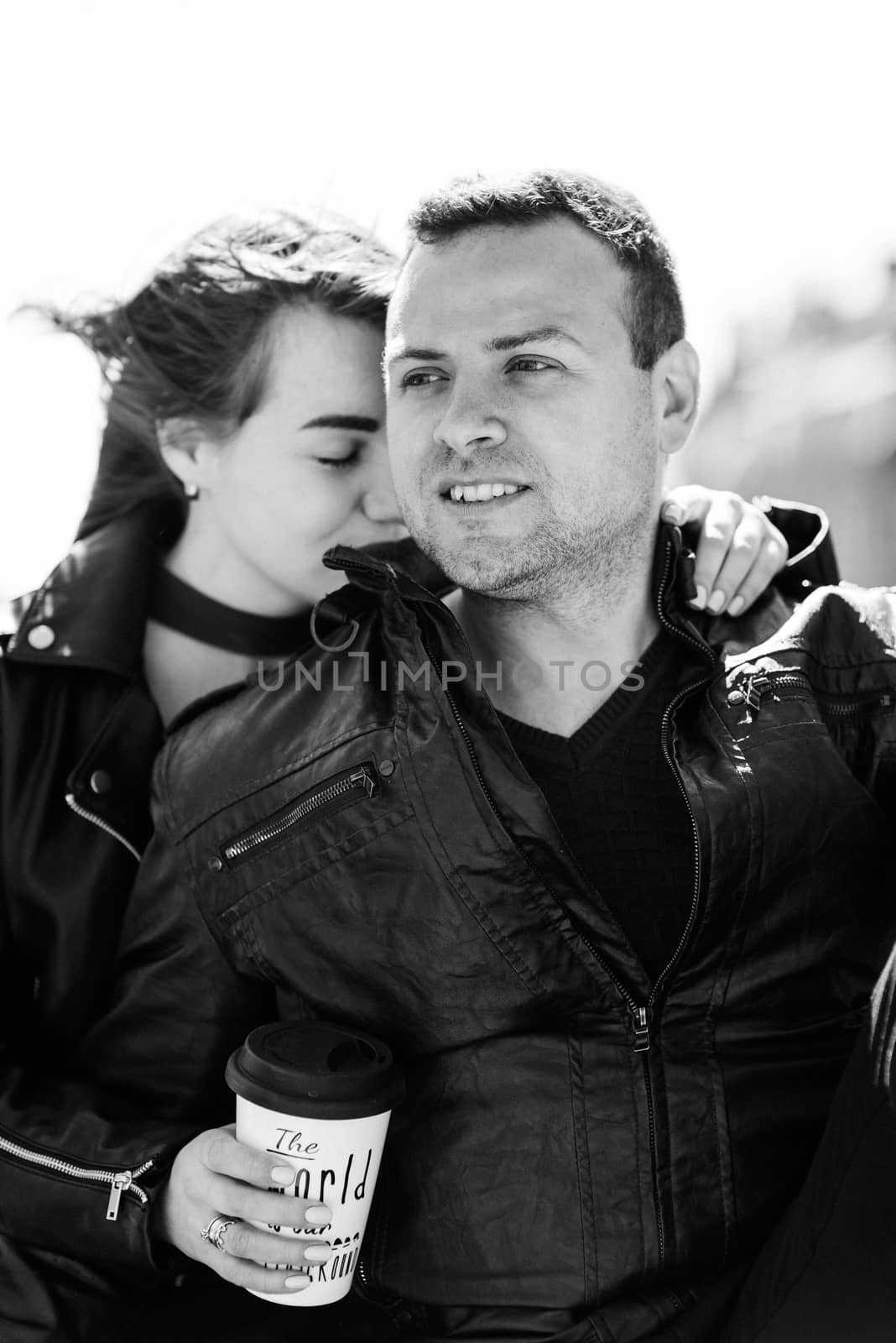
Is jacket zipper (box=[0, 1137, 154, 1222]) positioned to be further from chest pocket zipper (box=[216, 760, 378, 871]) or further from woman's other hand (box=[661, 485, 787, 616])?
woman's other hand (box=[661, 485, 787, 616])

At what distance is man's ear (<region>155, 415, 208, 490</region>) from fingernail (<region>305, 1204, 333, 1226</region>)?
60.2 inches

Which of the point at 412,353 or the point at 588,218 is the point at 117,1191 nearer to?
the point at 412,353

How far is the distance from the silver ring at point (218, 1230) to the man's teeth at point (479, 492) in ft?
3.48

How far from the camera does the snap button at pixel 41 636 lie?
2340 mm

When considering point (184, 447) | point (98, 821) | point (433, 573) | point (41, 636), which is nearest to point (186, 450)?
point (184, 447)

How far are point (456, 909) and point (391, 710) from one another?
30cm

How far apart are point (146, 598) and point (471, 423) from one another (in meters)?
0.84

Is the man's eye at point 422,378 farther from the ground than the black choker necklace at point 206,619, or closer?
farther from the ground

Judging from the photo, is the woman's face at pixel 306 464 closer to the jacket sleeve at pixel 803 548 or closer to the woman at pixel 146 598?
the woman at pixel 146 598

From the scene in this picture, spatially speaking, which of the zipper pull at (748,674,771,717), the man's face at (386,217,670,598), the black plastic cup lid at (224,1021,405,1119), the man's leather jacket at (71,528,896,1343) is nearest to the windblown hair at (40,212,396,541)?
the man's face at (386,217,670,598)

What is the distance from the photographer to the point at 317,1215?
5.43 feet

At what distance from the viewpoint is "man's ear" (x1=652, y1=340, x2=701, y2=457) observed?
2.24 metres

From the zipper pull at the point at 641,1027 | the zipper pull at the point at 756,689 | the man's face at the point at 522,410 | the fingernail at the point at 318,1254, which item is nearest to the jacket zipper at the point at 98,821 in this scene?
the man's face at the point at 522,410

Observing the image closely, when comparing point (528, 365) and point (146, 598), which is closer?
point (528, 365)
